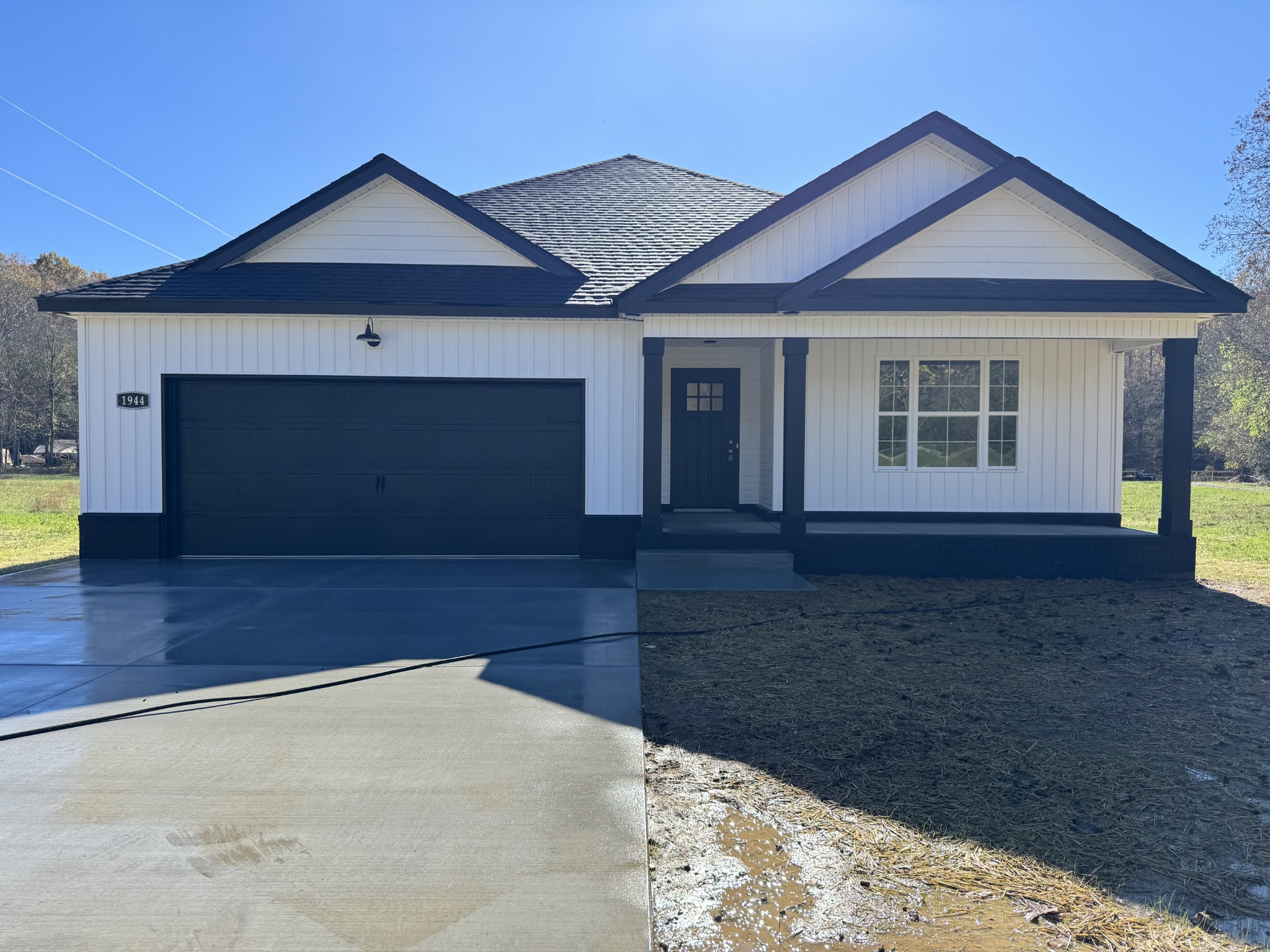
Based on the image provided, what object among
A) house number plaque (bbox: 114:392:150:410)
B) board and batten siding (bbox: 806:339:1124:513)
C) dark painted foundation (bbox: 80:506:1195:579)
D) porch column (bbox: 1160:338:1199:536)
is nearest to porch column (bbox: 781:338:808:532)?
dark painted foundation (bbox: 80:506:1195:579)

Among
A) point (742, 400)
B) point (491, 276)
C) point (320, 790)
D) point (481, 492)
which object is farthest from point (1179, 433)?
point (320, 790)

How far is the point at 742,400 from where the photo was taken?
1308 cm

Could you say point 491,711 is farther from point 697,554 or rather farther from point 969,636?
point 697,554

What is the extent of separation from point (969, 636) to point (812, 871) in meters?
4.43

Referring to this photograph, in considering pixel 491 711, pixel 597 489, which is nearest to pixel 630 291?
pixel 597 489

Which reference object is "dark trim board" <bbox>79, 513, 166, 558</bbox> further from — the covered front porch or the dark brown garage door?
the covered front porch

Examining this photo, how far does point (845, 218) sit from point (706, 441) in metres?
4.03

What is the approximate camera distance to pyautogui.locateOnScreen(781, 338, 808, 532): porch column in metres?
10.1

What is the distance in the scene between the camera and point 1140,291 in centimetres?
971

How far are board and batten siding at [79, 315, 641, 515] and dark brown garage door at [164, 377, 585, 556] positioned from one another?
0.22 metres

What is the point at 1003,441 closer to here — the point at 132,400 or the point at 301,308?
the point at 301,308

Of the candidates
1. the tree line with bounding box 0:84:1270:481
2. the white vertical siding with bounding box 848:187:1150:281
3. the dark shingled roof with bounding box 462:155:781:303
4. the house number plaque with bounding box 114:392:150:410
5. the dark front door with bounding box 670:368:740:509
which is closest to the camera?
the white vertical siding with bounding box 848:187:1150:281

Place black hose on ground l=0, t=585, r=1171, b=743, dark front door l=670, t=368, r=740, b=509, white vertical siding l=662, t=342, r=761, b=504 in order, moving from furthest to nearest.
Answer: dark front door l=670, t=368, r=740, b=509 → white vertical siding l=662, t=342, r=761, b=504 → black hose on ground l=0, t=585, r=1171, b=743

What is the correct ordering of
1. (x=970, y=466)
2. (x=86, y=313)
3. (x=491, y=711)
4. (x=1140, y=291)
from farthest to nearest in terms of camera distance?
(x=970, y=466)
(x=86, y=313)
(x=1140, y=291)
(x=491, y=711)
